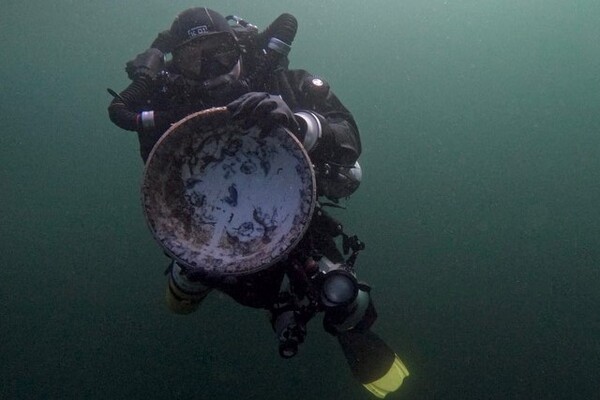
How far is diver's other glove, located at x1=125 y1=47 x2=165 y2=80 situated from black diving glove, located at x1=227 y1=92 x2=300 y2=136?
4.59 ft

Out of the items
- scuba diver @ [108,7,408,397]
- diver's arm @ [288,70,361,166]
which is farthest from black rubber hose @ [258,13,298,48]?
diver's arm @ [288,70,361,166]

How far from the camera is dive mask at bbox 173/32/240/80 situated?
8.34 feet

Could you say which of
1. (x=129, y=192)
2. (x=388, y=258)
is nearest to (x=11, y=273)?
(x=129, y=192)

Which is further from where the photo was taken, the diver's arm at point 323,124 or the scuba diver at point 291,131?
the scuba diver at point 291,131

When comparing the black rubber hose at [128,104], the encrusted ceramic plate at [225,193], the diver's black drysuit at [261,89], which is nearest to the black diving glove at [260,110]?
the encrusted ceramic plate at [225,193]

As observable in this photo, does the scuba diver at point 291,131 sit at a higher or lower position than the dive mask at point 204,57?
lower

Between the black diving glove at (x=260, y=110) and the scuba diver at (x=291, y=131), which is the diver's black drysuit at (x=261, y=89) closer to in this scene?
the scuba diver at (x=291, y=131)

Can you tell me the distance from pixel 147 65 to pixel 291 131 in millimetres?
1633

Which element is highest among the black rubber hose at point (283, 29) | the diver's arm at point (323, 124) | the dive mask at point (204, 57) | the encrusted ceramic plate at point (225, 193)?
the black rubber hose at point (283, 29)

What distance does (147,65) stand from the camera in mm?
2885

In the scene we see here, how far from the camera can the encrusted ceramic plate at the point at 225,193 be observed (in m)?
1.81

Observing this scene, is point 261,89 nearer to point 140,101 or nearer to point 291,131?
point 140,101

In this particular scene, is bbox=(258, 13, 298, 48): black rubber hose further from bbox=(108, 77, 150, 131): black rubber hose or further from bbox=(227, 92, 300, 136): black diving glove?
bbox=(227, 92, 300, 136): black diving glove

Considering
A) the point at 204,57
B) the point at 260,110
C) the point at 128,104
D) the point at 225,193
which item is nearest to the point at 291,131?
the point at 260,110
